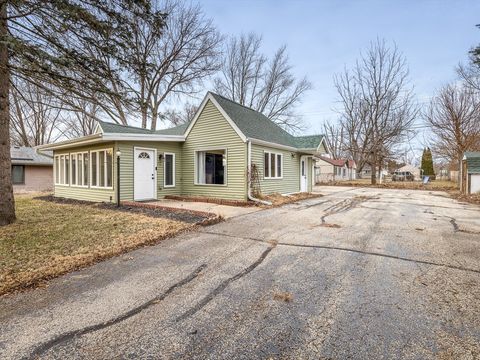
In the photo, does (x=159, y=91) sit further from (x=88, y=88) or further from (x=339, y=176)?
(x=339, y=176)

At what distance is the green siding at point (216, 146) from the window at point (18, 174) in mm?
14981

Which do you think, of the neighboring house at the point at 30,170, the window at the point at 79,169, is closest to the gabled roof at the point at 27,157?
the neighboring house at the point at 30,170

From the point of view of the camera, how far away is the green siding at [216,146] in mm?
11031

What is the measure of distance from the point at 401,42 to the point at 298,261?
30.3 meters

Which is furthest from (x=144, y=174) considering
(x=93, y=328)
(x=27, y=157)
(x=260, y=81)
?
(x=260, y=81)

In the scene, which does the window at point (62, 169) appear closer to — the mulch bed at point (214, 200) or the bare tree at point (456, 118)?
the mulch bed at point (214, 200)

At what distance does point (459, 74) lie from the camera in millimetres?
18078

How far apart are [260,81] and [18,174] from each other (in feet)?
75.3

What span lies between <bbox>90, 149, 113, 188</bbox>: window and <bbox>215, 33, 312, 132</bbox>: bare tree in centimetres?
1889

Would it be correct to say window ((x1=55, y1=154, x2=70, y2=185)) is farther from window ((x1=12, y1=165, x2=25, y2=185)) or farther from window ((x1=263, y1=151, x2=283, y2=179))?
window ((x1=263, y1=151, x2=283, y2=179))

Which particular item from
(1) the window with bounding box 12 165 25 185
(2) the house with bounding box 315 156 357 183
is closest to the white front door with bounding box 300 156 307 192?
(1) the window with bounding box 12 165 25 185

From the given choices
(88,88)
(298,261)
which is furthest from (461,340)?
(88,88)

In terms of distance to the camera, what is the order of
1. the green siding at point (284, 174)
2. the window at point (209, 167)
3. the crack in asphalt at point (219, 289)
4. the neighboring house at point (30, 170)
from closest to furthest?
the crack in asphalt at point (219, 289) → the green siding at point (284, 174) → the window at point (209, 167) → the neighboring house at point (30, 170)

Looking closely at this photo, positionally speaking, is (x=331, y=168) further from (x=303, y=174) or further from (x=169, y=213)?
(x=169, y=213)
